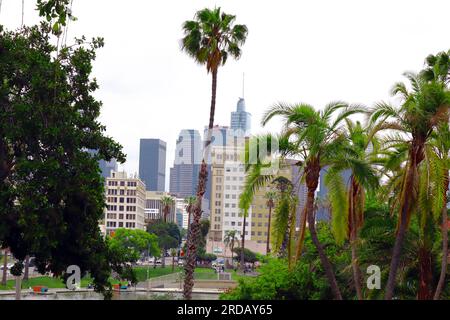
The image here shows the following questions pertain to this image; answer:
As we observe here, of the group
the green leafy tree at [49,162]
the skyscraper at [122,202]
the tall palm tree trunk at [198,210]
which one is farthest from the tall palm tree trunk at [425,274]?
the skyscraper at [122,202]

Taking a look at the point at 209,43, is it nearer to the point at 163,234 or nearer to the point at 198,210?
the point at 198,210

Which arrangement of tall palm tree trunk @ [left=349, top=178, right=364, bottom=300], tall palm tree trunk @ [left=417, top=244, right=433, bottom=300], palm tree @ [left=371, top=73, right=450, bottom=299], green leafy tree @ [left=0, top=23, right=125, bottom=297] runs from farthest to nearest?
1. green leafy tree @ [left=0, top=23, right=125, bottom=297]
2. tall palm tree trunk @ [left=349, top=178, right=364, bottom=300]
3. tall palm tree trunk @ [left=417, top=244, right=433, bottom=300]
4. palm tree @ [left=371, top=73, right=450, bottom=299]

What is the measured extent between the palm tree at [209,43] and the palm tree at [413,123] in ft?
39.0

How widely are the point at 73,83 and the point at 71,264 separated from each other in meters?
7.12

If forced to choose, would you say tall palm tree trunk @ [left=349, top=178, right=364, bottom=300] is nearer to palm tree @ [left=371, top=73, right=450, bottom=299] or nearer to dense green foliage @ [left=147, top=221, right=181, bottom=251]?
palm tree @ [left=371, top=73, right=450, bottom=299]

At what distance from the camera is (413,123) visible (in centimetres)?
1864

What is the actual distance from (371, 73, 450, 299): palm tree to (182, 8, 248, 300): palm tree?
1190cm

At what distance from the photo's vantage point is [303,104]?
20.8m

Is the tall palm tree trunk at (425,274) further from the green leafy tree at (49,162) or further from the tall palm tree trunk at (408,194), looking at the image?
the green leafy tree at (49,162)

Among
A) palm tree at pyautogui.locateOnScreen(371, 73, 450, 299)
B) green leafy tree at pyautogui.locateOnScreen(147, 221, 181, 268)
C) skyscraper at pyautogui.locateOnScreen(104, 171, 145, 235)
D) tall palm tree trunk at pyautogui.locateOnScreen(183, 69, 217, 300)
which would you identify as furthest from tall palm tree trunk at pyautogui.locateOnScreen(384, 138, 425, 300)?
skyscraper at pyautogui.locateOnScreen(104, 171, 145, 235)

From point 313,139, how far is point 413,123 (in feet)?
8.76

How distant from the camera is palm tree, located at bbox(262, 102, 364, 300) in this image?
2005 centimetres

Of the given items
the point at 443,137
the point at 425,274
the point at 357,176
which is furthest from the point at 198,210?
the point at 443,137

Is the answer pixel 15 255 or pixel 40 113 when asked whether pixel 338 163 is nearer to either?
pixel 40 113
